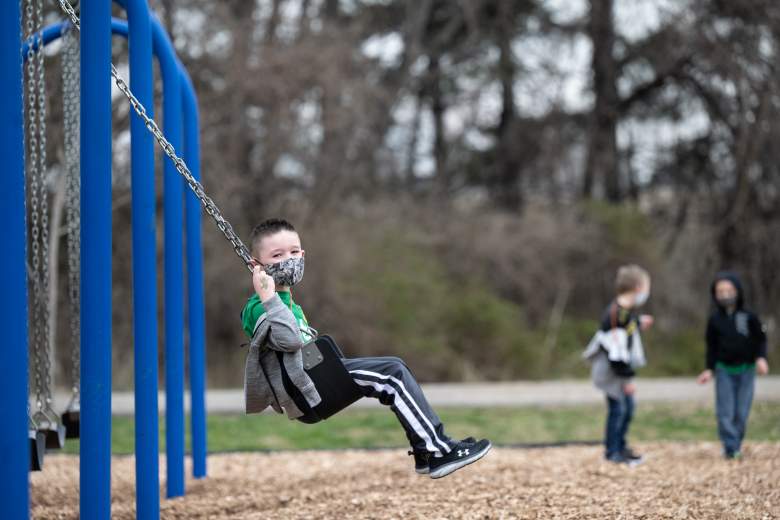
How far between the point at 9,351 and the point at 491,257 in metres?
12.5

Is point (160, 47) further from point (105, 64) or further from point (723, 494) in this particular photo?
point (723, 494)

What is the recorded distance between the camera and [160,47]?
5.11m

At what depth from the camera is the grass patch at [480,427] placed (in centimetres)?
Result: 822

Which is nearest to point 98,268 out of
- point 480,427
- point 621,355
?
point 621,355

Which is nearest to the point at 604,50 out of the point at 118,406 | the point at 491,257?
the point at 491,257

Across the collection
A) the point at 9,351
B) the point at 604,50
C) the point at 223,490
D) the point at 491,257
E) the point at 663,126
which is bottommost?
the point at 223,490

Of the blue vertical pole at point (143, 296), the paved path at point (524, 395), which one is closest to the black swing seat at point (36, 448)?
the blue vertical pole at point (143, 296)

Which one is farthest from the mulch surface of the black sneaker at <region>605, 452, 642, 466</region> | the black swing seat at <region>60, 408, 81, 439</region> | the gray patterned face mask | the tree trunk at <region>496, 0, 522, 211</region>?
the tree trunk at <region>496, 0, 522, 211</region>

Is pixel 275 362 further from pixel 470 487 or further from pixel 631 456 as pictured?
pixel 631 456

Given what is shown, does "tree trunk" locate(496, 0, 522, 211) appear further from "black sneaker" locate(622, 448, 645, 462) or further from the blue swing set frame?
the blue swing set frame

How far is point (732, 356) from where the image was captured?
6.36 meters

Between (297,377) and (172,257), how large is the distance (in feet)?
5.79

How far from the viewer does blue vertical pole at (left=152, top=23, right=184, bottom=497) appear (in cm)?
505

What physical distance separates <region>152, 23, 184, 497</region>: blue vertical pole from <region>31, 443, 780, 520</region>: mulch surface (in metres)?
0.50
